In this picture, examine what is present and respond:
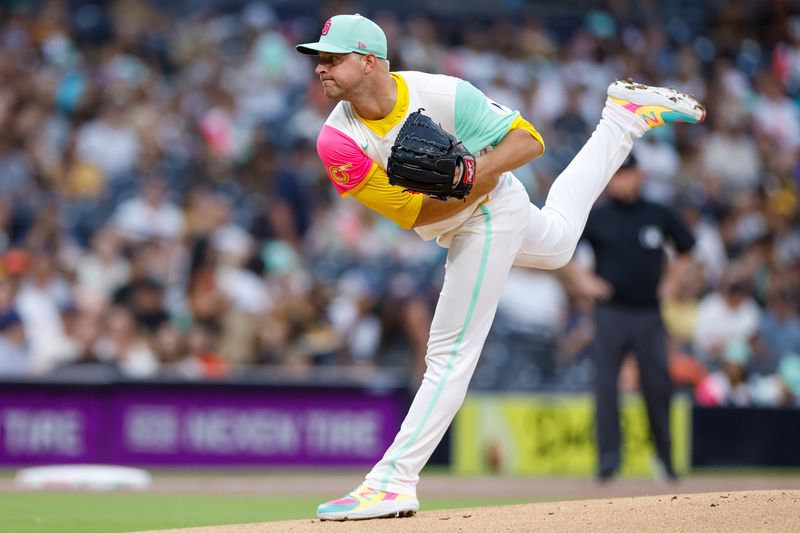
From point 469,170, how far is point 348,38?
0.82 m

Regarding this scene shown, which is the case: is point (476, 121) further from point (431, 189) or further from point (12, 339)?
point (12, 339)

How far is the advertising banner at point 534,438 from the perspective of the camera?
39.0 ft

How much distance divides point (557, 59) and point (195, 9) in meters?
5.08

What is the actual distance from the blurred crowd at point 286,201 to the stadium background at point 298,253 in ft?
0.11

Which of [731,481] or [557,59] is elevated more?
[557,59]

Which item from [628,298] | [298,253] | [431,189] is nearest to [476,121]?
[431,189]

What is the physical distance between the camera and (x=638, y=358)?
982 cm

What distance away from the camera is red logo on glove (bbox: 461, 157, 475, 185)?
5.59 metres

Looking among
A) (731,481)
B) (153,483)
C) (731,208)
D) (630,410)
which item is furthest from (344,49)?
(731,208)

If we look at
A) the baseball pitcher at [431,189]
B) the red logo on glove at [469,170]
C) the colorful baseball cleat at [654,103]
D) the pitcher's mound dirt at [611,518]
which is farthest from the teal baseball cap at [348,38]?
the pitcher's mound dirt at [611,518]

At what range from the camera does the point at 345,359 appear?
488 inches

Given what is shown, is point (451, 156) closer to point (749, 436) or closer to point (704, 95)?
point (749, 436)

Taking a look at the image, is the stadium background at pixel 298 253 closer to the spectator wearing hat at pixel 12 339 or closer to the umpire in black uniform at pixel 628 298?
the spectator wearing hat at pixel 12 339

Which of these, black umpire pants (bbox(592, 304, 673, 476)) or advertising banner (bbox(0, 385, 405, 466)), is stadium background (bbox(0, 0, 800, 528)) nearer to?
advertising banner (bbox(0, 385, 405, 466))
